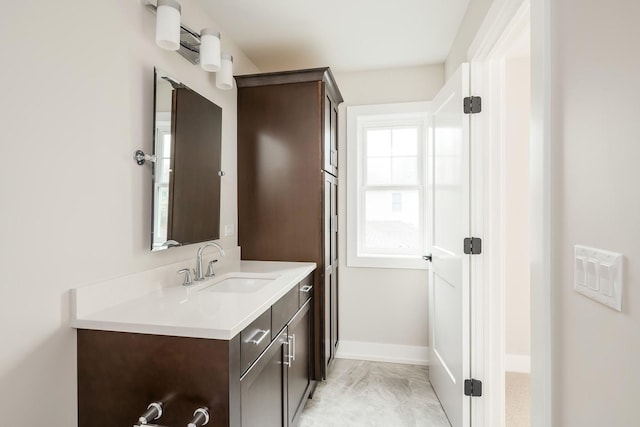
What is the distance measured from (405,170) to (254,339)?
87.6 inches

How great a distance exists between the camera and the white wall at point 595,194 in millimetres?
632

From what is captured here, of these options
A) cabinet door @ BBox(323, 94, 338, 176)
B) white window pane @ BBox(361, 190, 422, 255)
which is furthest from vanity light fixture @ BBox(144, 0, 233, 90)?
white window pane @ BBox(361, 190, 422, 255)

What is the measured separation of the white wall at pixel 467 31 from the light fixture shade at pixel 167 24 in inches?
60.4

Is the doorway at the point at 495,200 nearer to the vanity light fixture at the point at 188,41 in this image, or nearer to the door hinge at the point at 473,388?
the door hinge at the point at 473,388

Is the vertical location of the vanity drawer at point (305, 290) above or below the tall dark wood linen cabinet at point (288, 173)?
below

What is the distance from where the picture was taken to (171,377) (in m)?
1.09

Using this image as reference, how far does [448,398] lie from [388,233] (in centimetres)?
141

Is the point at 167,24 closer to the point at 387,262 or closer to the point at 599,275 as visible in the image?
the point at 599,275

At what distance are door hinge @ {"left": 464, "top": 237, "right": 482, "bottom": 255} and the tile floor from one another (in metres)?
1.14

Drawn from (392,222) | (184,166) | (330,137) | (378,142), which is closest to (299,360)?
(184,166)

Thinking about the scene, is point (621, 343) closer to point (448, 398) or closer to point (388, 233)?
point (448, 398)

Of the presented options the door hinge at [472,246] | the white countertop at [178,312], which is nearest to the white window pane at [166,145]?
the white countertop at [178,312]

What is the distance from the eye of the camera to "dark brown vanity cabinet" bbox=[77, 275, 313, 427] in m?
1.06

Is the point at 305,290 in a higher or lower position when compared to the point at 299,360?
higher
